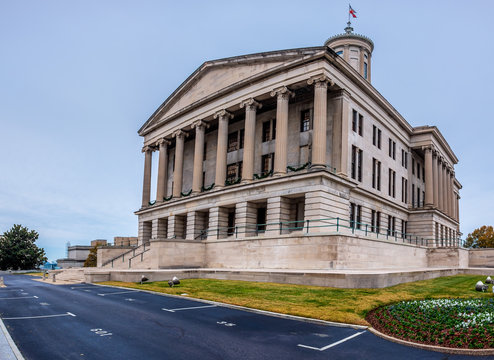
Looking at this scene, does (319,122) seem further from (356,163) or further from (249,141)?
(356,163)

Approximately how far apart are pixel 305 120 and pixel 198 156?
42.7 feet

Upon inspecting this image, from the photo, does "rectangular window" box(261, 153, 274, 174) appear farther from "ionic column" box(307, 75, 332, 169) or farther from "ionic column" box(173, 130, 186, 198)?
"ionic column" box(173, 130, 186, 198)

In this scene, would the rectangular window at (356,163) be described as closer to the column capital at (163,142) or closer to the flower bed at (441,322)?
the flower bed at (441,322)

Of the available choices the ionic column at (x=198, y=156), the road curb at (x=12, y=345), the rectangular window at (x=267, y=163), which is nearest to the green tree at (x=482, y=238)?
the rectangular window at (x=267, y=163)

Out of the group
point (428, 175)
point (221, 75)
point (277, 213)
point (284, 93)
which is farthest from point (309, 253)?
point (428, 175)

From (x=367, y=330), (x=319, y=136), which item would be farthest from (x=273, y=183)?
(x=367, y=330)

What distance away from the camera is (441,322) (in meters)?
12.6

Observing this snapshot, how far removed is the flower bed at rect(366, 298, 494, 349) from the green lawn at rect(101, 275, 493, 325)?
2.74 feet

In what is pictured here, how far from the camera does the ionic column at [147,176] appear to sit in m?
57.8

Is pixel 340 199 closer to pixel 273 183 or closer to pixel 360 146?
pixel 273 183

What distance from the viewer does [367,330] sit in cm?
1258

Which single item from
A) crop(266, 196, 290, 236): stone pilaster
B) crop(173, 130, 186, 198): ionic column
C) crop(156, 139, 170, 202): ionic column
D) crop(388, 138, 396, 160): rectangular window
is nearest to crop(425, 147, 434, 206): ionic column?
crop(388, 138, 396, 160): rectangular window

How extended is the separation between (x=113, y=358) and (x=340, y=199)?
28.3m

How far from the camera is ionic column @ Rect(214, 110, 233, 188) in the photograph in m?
42.4
